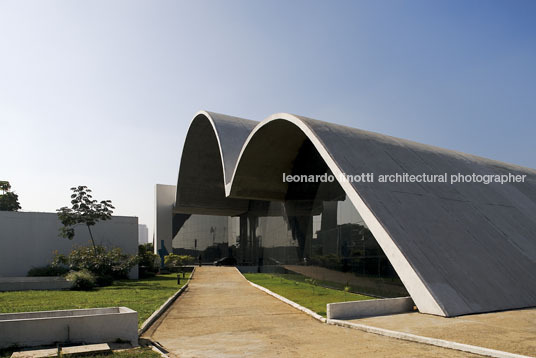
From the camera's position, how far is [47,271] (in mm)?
26766

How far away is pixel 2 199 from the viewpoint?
4962 centimetres

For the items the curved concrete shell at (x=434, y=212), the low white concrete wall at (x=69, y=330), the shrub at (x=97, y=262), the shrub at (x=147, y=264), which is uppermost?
the curved concrete shell at (x=434, y=212)

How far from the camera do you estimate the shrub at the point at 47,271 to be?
2661cm

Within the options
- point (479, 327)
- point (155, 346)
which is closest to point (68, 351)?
point (155, 346)

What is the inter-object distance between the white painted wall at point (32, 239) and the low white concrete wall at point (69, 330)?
22622 millimetres

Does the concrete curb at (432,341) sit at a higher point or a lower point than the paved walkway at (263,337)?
higher

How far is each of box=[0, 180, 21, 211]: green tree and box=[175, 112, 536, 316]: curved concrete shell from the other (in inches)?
1509

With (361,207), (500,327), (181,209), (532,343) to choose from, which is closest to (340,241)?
(361,207)

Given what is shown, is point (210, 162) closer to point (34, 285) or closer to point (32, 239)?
point (32, 239)

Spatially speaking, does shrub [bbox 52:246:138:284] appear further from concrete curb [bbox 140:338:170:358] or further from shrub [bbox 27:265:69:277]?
concrete curb [bbox 140:338:170:358]

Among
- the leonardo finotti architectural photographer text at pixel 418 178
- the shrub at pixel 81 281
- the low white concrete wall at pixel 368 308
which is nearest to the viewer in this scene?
the low white concrete wall at pixel 368 308

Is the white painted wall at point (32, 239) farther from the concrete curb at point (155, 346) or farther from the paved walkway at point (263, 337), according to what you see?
the concrete curb at point (155, 346)

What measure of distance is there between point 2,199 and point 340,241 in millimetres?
47207

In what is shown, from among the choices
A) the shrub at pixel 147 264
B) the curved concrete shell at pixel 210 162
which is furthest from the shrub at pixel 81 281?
the shrub at pixel 147 264
